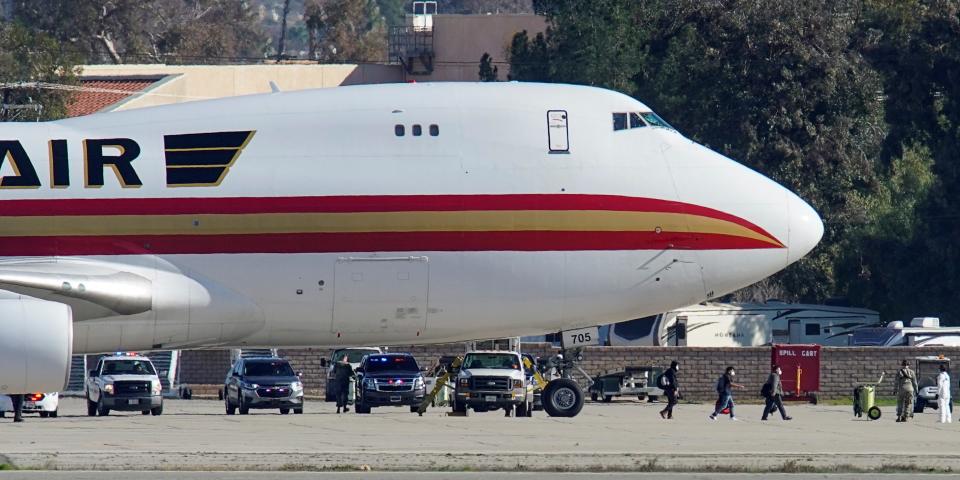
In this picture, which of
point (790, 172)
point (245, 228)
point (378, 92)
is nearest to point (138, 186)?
point (245, 228)

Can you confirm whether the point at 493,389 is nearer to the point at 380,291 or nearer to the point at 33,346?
the point at 380,291

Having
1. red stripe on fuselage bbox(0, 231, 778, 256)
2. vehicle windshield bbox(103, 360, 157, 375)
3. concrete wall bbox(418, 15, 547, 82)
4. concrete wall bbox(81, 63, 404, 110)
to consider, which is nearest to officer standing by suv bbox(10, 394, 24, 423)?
vehicle windshield bbox(103, 360, 157, 375)

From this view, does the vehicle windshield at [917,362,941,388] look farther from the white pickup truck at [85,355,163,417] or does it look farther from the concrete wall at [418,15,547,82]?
the concrete wall at [418,15,547,82]

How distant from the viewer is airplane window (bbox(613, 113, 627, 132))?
28.2 m

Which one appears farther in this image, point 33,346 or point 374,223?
point 374,223

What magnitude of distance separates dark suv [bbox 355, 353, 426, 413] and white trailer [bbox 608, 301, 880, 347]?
1612 centimetres

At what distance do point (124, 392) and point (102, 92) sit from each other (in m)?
45.6

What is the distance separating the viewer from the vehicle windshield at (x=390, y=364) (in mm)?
48125

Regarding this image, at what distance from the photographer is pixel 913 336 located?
5756 centimetres

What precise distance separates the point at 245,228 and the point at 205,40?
98759 millimetres

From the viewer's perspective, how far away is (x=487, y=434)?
1231 inches

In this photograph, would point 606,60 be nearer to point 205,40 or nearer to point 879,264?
point 879,264

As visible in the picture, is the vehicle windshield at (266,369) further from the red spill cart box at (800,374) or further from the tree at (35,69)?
the tree at (35,69)

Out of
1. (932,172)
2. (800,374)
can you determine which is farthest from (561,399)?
(932,172)
